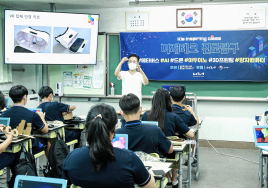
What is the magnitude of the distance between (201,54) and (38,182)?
170 inches

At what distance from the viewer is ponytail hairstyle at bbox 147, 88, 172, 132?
2877 mm

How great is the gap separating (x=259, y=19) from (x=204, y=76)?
4.36 ft

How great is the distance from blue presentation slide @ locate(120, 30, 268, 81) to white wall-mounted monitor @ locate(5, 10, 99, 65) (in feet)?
2.19

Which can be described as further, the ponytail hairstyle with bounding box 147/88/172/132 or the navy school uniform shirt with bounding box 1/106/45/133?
the navy school uniform shirt with bounding box 1/106/45/133

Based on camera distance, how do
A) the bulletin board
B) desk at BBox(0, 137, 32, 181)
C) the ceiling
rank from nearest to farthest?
desk at BBox(0, 137, 32, 181), the ceiling, the bulletin board

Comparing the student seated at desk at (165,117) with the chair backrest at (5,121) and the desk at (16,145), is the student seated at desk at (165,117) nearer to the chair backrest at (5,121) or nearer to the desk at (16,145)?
the desk at (16,145)

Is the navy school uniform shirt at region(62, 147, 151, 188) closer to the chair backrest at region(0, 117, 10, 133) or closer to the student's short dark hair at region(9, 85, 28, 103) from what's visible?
the chair backrest at region(0, 117, 10, 133)

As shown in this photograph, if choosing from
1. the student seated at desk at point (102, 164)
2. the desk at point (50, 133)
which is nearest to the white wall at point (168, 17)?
the desk at point (50, 133)

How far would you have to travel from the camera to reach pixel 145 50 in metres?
5.34

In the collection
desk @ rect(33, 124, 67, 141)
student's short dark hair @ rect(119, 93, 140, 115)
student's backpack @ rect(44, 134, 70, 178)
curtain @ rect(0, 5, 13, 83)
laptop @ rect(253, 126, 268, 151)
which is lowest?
student's backpack @ rect(44, 134, 70, 178)

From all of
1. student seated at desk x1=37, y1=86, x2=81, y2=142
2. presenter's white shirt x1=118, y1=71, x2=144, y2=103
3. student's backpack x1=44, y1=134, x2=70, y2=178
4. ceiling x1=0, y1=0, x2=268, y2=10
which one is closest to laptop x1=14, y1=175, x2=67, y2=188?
student's backpack x1=44, y1=134, x2=70, y2=178

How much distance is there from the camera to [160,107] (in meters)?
2.89

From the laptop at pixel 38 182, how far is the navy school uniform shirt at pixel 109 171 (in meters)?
0.12

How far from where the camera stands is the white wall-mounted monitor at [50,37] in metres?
5.04
